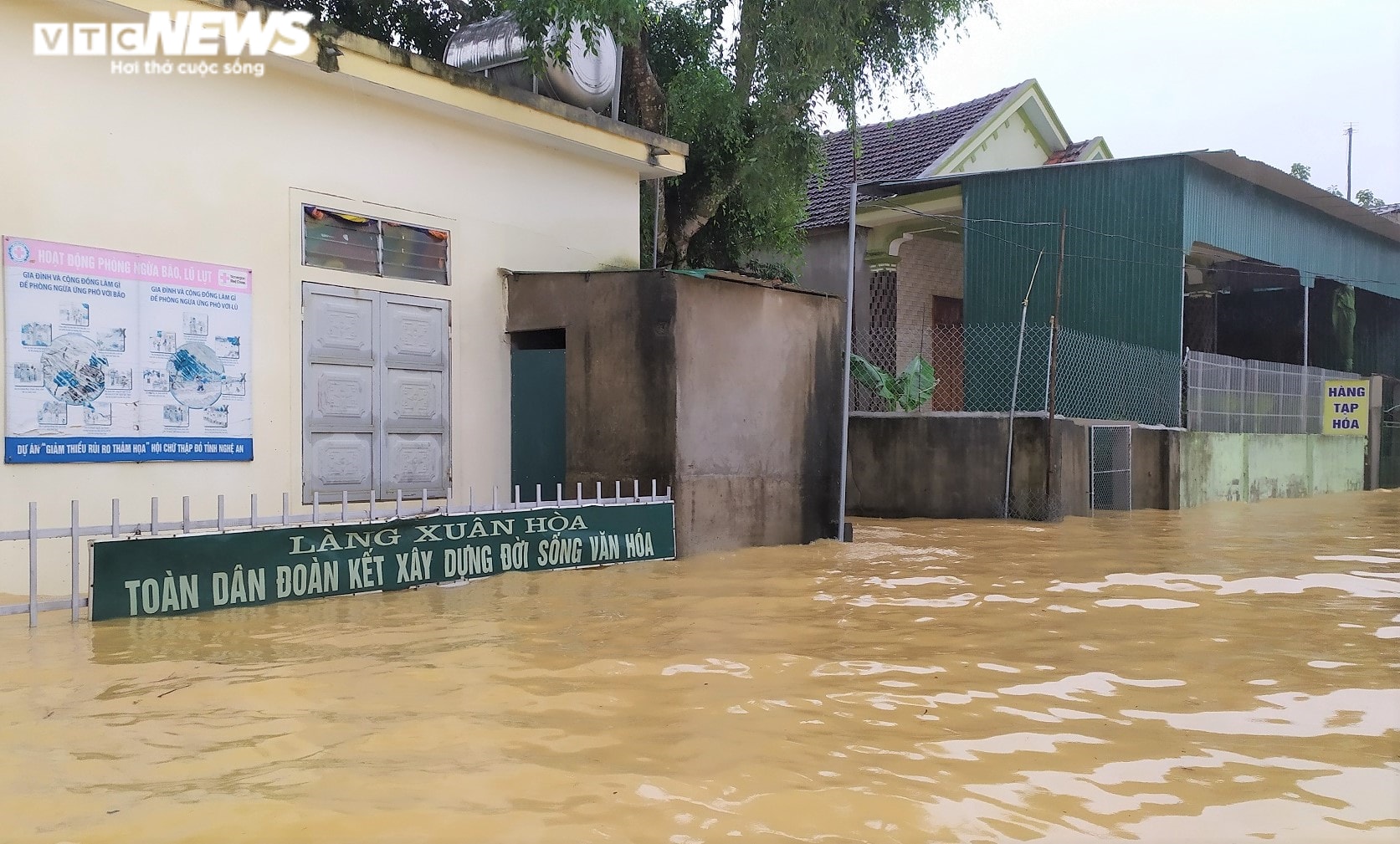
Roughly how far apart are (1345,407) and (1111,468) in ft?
23.1

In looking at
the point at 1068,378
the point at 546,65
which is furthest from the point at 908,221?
the point at 546,65

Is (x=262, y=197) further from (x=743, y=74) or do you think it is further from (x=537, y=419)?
(x=743, y=74)

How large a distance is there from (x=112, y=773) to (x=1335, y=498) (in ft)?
67.3

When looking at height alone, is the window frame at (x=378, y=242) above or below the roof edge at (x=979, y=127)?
below

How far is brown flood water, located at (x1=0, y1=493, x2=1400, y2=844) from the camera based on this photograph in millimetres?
3521

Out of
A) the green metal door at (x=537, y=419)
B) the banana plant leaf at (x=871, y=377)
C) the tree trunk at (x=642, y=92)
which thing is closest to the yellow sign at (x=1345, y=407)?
the banana plant leaf at (x=871, y=377)

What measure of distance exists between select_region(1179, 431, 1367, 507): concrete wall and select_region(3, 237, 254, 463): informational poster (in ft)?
43.4

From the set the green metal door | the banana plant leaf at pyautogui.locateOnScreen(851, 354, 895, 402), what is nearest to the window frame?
the green metal door

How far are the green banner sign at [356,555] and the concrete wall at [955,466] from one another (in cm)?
611

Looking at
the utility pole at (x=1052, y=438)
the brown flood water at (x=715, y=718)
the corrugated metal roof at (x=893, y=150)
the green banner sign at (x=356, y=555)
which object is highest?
the corrugated metal roof at (x=893, y=150)

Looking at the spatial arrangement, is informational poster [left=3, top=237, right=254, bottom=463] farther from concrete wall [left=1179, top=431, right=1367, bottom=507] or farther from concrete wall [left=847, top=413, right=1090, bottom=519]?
concrete wall [left=1179, top=431, right=1367, bottom=507]

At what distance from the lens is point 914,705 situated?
192 inches

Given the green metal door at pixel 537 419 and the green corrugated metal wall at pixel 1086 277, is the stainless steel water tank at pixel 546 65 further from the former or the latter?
the green corrugated metal wall at pixel 1086 277

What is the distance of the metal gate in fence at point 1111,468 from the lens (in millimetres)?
15906
